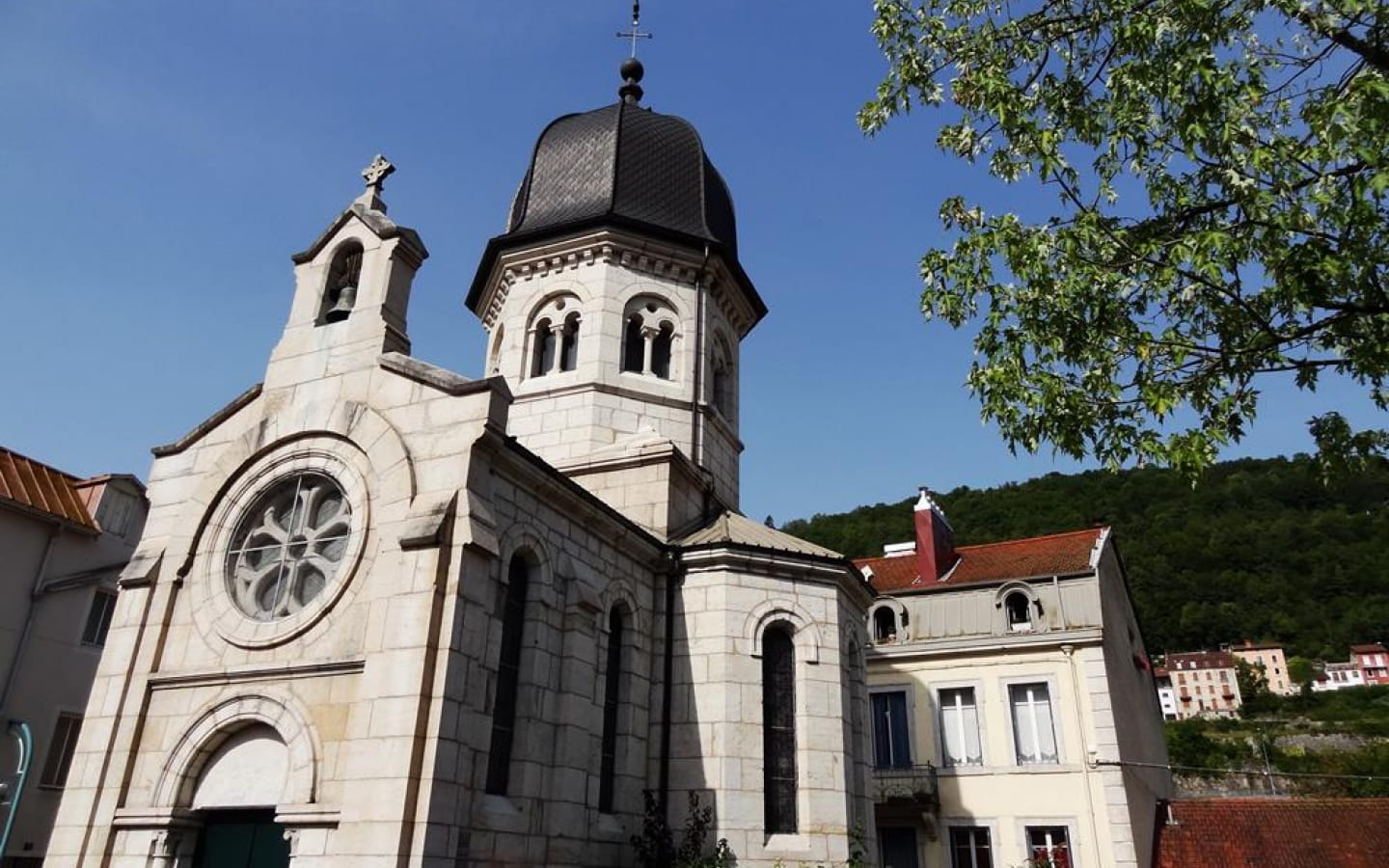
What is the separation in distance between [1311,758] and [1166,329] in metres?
61.7

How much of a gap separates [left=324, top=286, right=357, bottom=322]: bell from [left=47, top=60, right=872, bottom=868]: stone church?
0.05 meters

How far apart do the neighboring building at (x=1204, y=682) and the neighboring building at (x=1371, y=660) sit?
40.4 feet

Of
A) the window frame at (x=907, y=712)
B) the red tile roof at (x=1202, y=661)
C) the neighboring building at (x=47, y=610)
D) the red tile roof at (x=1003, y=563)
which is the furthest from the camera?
the red tile roof at (x=1202, y=661)

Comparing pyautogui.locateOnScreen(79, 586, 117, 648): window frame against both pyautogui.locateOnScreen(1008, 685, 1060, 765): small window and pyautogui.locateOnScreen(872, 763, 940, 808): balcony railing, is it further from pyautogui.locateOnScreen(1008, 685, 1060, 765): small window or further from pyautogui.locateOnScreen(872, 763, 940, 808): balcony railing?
pyautogui.locateOnScreen(1008, 685, 1060, 765): small window

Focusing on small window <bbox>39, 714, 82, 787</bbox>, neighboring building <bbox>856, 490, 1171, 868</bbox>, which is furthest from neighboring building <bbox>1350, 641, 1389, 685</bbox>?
small window <bbox>39, 714, 82, 787</bbox>

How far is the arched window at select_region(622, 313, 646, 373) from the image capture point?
61.5 ft

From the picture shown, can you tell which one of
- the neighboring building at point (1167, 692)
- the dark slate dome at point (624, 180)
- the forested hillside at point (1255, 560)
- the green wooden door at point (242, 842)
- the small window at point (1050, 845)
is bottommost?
the green wooden door at point (242, 842)

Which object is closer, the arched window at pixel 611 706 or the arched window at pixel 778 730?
the arched window at pixel 611 706

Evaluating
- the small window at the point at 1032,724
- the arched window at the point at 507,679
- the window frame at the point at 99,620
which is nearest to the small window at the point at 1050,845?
the small window at the point at 1032,724

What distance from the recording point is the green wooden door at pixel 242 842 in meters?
9.69

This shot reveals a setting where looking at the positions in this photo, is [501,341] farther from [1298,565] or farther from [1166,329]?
[1298,565]

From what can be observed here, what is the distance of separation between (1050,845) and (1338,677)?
335 feet

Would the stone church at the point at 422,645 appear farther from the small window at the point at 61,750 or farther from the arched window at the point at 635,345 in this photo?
the small window at the point at 61,750

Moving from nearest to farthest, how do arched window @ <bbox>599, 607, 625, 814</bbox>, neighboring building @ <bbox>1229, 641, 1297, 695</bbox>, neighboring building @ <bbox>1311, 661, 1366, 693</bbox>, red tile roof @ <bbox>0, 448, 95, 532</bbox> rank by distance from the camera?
arched window @ <bbox>599, 607, 625, 814</bbox>, red tile roof @ <bbox>0, 448, 95, 532</bbox>, neighboring building @ <bbox>1311, 661, 1366, 693</bbox>, neighboring building @ <bbox>1229, 641, 1297, 695</bbox>
